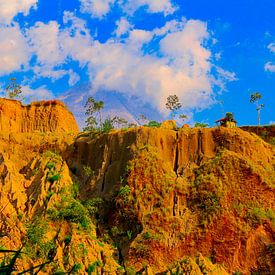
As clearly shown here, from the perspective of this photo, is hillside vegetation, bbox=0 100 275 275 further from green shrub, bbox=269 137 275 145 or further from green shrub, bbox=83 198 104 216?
green shrub, bbox=269 137 275 145

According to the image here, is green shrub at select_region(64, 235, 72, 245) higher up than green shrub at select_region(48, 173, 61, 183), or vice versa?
green shrub at select_region(48, 173, 61, 183)

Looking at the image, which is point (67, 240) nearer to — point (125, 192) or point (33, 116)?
point (125, 192)

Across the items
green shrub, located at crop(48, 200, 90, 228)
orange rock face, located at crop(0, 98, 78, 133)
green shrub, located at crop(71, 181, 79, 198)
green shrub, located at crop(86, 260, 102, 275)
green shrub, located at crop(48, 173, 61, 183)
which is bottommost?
green shrub, located at crop(86, 260, 102, 275)

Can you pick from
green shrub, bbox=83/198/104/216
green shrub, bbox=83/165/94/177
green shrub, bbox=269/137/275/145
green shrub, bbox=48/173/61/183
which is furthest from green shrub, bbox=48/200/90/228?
green shrub, bbox=269/137/275/145

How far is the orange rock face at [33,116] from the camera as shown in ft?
142

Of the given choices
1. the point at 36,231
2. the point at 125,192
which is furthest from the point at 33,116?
the point at 36,231

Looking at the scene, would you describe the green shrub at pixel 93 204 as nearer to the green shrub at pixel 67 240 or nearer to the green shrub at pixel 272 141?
the green shrub at pixel 67 240

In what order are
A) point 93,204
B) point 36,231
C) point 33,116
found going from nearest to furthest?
point 36,231
point 93,204
point 33,116

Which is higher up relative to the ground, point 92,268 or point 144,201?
point 144,201

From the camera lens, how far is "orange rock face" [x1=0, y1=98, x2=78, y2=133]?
142 feet

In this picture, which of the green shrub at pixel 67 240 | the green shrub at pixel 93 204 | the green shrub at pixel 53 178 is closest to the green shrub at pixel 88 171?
the green shrub at pixel 93 204

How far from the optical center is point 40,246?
24344mm

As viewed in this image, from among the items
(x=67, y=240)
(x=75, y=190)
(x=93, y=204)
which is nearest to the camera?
(x=67, y=240)

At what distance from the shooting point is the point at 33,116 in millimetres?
44469
